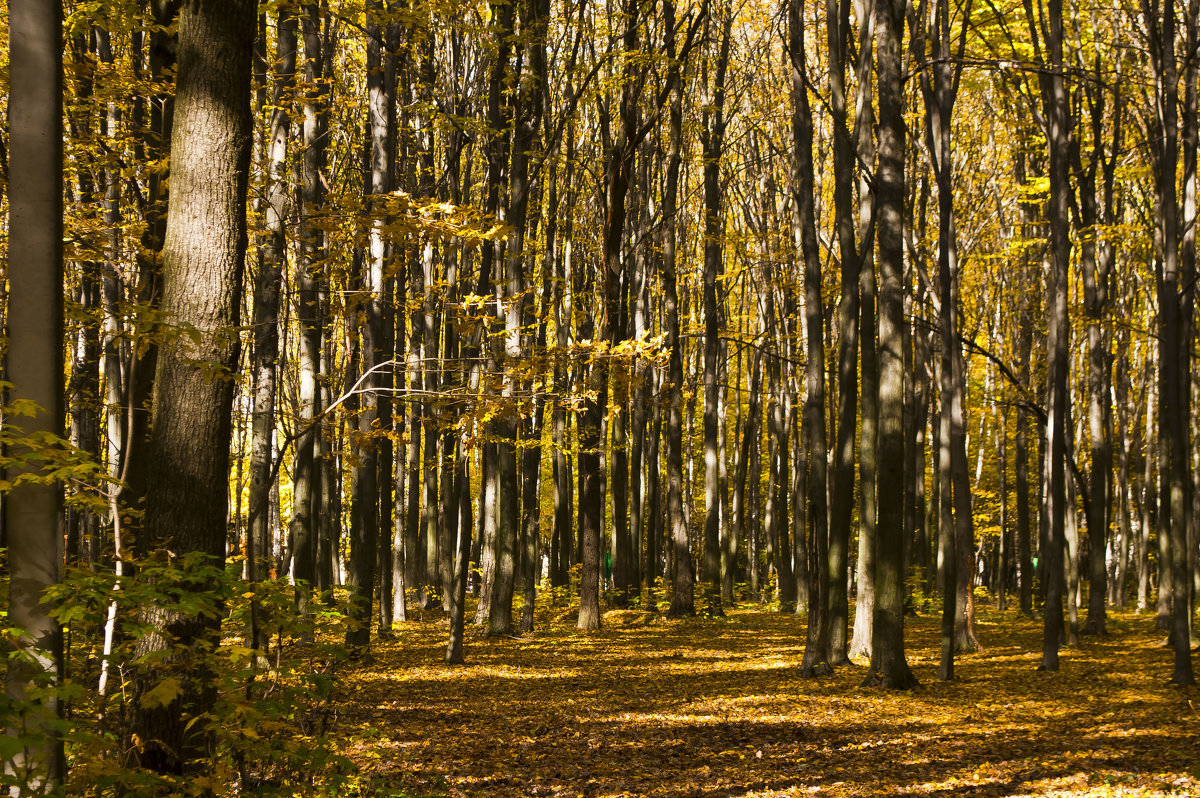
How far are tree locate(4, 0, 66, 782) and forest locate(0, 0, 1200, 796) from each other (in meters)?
0.01

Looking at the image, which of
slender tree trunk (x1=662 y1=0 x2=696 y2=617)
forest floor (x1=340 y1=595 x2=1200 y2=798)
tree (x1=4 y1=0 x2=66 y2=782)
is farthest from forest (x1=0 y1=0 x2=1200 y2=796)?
forest floor (x1=340 y1=595 x2=1200 y2=798)

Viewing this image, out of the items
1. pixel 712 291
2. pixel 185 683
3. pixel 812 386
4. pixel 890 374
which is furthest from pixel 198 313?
pixel 712 291

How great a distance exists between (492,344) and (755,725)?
37.3 ft

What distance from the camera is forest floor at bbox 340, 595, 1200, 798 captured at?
269 inches

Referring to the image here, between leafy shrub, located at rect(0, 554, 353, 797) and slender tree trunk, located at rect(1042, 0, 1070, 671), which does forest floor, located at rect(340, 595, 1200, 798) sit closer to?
slender tree trunk, located at rect(1042, 0, 1070, 671)

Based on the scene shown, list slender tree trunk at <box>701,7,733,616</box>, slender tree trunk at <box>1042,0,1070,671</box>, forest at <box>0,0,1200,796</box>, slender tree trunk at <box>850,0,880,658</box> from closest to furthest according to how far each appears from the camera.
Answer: forest at <box>0,0,1200,796</box> < slender tree trunk at <box>850,0,880,658</box> < slender tree trunk at <box>1042,0,1070,671</box> < slender tree trunk at <box>701,7,733,616</box>

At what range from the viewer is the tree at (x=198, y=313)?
4.85 m

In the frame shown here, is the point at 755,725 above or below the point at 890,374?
below

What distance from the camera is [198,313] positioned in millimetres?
5000

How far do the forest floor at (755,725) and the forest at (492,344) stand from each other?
0.85 ft

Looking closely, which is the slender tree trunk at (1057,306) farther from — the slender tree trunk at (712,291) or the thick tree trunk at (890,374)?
the slender tree trunk at (712,291)

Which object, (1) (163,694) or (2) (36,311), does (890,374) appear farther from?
(2) (36,311)

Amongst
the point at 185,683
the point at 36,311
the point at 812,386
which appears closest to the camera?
the point at 36,311

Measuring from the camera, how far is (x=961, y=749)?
7.89 metres
